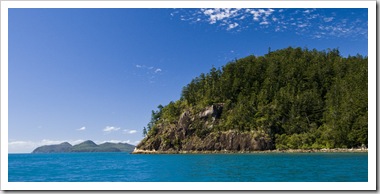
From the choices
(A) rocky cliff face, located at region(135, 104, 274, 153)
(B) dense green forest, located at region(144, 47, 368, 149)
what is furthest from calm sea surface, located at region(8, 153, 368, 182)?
(A) rocky cliff face, located at region(135, 104, 274, 153)

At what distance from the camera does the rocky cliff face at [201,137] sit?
49406 millimetres

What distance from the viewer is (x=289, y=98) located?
181 ft

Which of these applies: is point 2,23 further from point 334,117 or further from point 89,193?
point 334,117

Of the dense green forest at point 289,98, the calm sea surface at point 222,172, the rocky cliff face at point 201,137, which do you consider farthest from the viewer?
the rocky cliff face at point 201,137

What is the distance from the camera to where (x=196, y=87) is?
64.4 meters

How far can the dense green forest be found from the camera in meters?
46.4

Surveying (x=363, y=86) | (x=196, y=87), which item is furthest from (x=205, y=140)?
(x=363, y=86)

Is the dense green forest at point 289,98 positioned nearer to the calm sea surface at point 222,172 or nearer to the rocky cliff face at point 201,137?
the rocky cliff face at point 201,137

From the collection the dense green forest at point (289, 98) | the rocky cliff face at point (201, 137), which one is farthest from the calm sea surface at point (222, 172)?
the rocky cliff face at point (201, 137)

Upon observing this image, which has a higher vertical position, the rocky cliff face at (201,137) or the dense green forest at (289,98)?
the dense green forest at (289,98)

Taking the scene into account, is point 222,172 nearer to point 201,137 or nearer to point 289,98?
point 201,137

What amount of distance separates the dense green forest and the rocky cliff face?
2.64 ft

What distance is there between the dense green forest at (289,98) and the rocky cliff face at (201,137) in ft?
2.64

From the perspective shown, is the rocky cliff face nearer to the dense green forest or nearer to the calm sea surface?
the dense green forest
